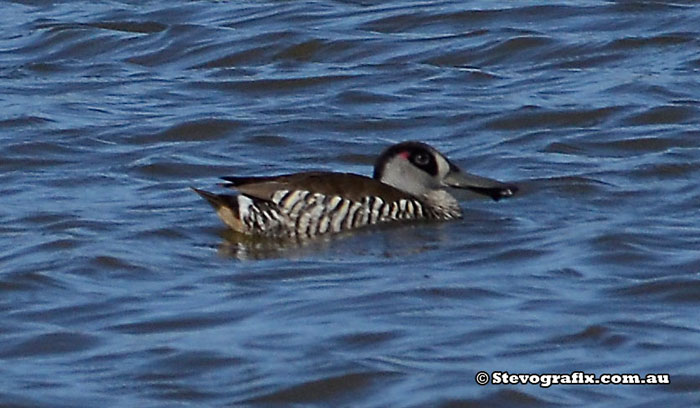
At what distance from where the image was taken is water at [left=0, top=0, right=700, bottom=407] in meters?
9.38

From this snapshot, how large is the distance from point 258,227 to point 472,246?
121 centimetres

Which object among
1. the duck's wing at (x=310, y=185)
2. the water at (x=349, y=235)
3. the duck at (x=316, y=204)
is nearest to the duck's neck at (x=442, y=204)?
the duck at (x=316, y=204)

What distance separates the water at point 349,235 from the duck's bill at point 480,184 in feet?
0.40

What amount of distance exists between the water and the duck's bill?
0.40 ft

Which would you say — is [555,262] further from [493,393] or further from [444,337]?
[493,393]

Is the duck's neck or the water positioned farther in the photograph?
the duck's neck

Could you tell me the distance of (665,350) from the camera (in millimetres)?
9414

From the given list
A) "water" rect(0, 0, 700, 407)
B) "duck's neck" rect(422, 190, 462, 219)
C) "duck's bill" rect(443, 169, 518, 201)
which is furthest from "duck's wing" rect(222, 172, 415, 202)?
"duck's bill" rect(443, 169, 518, 201)

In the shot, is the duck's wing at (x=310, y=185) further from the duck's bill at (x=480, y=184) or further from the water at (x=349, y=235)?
the duck's bill at (x=480, y=184)

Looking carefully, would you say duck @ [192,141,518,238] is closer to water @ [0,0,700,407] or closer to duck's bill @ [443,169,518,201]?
duck's bill @ [443,169,518,201]

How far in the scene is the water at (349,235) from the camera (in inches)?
369

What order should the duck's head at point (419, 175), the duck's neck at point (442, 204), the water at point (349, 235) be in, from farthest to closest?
the duck's head at point (419, 175), the duck's neck at point (442, 204), the water at point (349, 235)

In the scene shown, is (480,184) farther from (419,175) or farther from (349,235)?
(349,235)

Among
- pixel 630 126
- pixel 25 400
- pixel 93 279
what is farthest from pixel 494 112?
pixel 25 400
